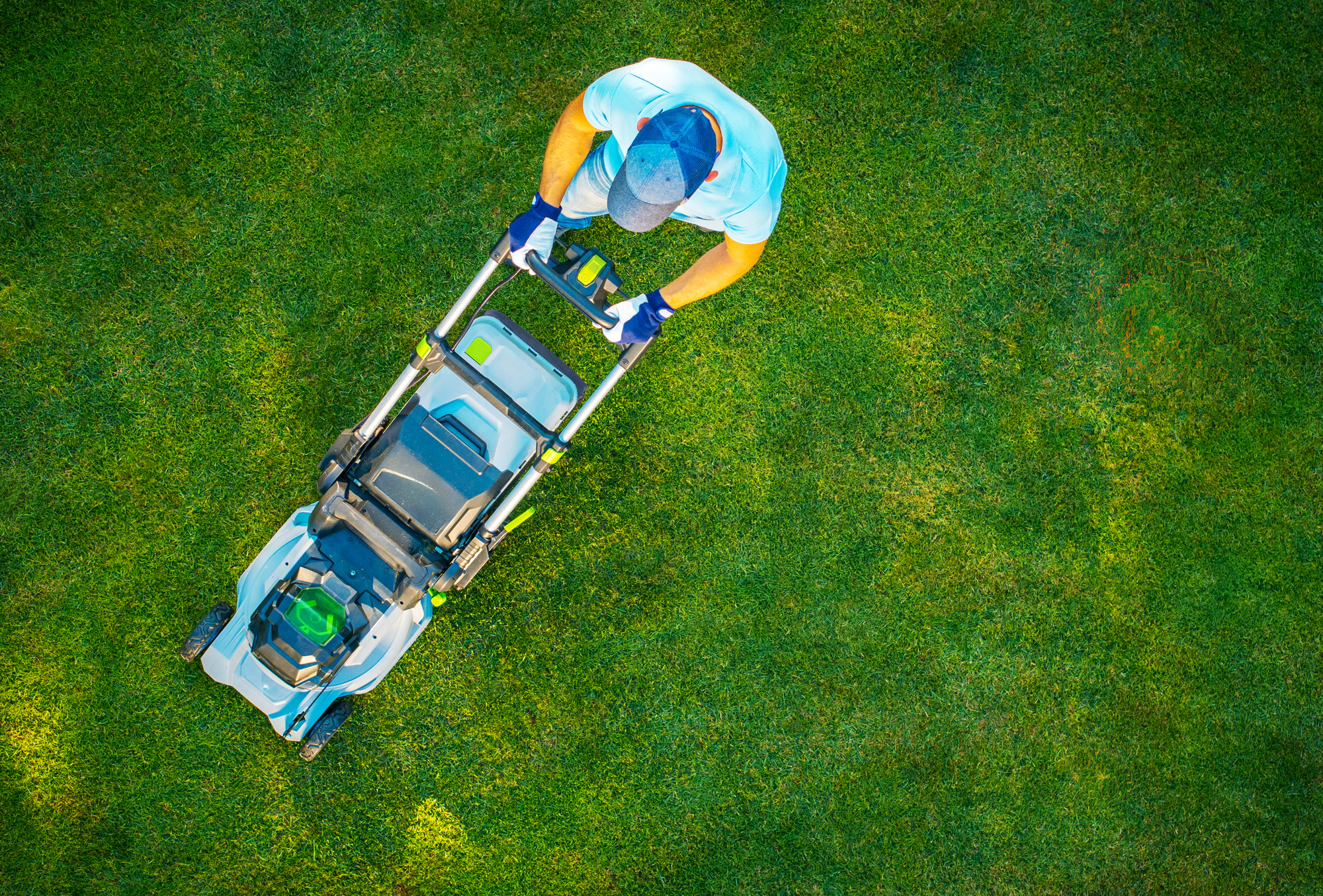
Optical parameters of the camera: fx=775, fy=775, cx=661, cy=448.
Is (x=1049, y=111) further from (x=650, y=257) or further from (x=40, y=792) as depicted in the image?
(x=40, y=792)

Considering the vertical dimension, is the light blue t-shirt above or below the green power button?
above

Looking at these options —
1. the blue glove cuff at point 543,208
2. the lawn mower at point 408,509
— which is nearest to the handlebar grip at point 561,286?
the lawn mower at point 408,509

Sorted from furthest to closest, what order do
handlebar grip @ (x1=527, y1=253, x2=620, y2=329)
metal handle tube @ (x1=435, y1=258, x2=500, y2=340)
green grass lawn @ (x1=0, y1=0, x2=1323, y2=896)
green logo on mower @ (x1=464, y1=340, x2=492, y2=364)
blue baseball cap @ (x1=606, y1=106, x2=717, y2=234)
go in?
green grass lawn @ (x1=0, y1=0, x2=1323, y2=896), green logo on mower @ (x1=464, y1=340, x2=492, y2=364), metal handle tube @ (x1=435, y1=258, x2=500, y2=340), handlebar grip @ (x1=527, y1=253, x2=620, y2=329), blue baseball cap @ (x1=606, y1=106, x2=717, y2=234)

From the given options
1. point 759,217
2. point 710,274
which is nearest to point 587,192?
point 710,274

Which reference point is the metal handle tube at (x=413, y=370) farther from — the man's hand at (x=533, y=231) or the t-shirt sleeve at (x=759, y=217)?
the t-shirt sleeve at (x=759, y=217)

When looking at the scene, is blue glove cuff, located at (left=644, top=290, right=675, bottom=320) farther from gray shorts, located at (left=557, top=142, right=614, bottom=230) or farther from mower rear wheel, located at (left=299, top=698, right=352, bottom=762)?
mower rear wheel, located at (left=299, top=698, right=352, bottom=762)

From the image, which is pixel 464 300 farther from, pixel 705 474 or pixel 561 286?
pixel 705 474

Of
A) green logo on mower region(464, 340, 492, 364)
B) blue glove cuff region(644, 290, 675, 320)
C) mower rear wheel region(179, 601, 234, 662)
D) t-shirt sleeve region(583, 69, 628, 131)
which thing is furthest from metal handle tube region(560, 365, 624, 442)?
mower rear wheel region(179, 601, 234, 662)
